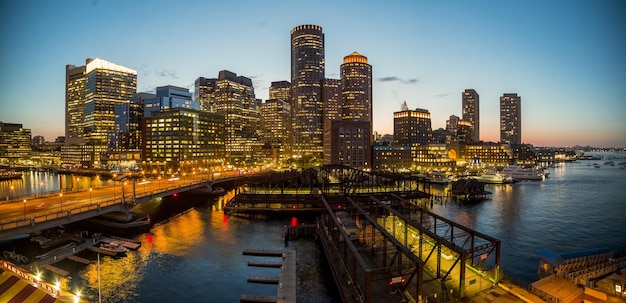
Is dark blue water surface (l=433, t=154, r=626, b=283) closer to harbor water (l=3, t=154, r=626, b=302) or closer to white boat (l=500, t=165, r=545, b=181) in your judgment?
harbor water (l=3, t=154, r=626, b=302)

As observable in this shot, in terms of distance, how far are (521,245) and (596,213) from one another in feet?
159

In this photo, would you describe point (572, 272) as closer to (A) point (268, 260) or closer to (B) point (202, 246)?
(A) point (268, 260)

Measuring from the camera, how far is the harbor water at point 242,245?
139 ft

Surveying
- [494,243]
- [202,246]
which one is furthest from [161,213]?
[494,243]

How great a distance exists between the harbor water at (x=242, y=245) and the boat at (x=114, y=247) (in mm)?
1832

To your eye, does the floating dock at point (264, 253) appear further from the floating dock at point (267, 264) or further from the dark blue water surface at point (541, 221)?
the dark blue water surface at point (541, 221)

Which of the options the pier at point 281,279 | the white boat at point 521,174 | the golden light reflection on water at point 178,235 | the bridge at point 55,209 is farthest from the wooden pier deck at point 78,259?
the white boat at point 521,174

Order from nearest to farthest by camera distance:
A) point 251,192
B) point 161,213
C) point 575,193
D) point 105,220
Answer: point 105,220 → point 161,213 → point 251,192 → point 575,193

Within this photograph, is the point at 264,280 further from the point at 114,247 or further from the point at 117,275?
the point at 114,247

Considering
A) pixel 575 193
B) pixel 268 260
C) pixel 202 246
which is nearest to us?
pixel 268 260

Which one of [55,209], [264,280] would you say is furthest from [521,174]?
[55,209]

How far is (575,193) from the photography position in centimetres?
13038

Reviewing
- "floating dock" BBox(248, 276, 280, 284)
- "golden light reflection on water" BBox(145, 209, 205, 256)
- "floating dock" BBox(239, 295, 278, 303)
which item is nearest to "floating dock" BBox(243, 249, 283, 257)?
"floating dock" BBox(248, 276, 280, 284)

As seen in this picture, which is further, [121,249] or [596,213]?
[596,213]
